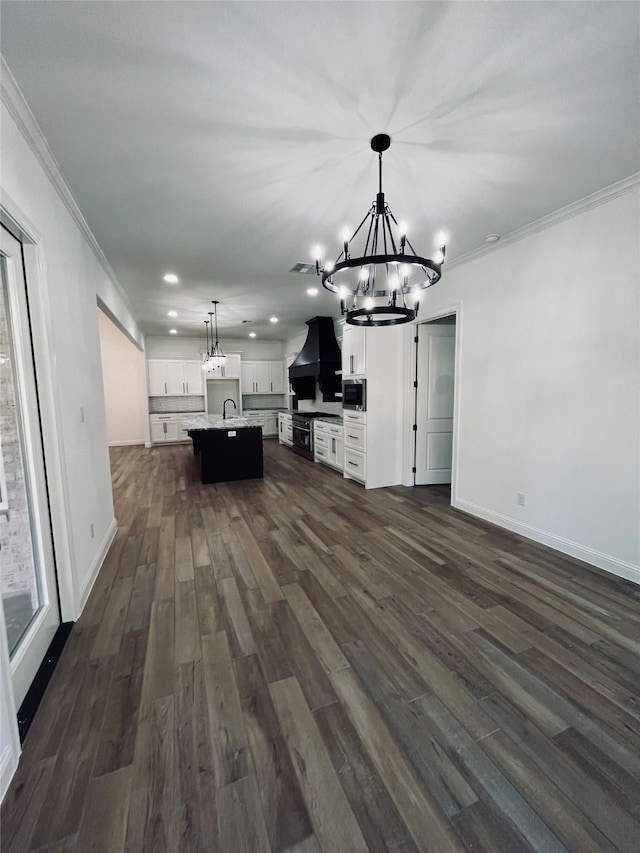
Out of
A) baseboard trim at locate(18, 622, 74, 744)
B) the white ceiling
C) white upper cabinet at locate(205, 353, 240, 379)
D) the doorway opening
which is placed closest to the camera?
the white ceiling

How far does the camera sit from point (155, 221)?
9.32ft

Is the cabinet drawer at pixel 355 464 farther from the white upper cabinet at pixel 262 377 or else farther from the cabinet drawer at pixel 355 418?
the white upper cabinet at pixel 262 377

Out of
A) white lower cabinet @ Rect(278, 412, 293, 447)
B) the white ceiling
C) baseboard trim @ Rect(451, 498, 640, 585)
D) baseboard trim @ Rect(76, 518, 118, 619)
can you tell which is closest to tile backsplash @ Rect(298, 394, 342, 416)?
white lower cabinet @ Rect(278, 412, 293, 447)

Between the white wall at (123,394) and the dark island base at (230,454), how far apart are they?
4.10 metres

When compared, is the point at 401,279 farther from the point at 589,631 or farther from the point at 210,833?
the point at 210,833

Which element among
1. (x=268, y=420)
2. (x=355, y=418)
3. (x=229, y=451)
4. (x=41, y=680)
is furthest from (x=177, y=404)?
(x=41, y=680)

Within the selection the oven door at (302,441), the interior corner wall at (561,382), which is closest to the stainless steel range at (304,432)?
the oven door at (302,441)

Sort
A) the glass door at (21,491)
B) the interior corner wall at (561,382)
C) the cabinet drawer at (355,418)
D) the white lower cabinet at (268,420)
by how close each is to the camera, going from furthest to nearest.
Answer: the white lower cabinet at (268,420) → the cabinet drawer at (355,418) → the interior corner wall at (561,382) → the glass door at (21,491)

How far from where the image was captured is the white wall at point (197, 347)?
861cm

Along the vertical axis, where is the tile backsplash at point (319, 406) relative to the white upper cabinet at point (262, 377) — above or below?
below

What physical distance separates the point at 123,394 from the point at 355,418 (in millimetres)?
6647

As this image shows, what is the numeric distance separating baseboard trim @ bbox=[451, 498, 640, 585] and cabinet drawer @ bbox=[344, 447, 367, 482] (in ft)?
4.83

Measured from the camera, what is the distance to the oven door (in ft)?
22.8

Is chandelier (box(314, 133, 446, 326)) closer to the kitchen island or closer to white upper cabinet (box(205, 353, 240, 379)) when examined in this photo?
the kitchen island
